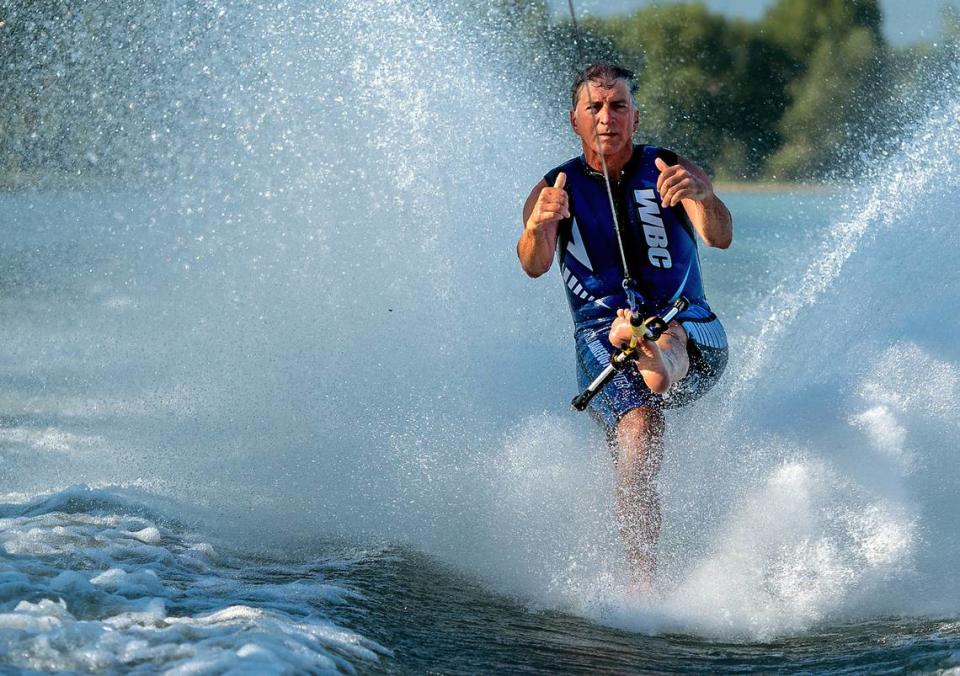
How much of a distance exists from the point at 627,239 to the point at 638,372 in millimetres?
575

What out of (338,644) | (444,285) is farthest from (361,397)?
(338,644)

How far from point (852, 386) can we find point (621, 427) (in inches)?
54.4

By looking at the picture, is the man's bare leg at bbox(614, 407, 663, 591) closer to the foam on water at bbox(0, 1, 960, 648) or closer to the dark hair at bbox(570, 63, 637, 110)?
the foam on water at bbox(0, 1, 960, 648)

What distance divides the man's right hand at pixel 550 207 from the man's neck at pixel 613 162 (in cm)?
42

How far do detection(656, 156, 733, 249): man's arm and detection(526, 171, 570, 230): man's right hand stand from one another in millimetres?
375

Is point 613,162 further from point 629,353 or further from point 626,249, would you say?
point 629,353

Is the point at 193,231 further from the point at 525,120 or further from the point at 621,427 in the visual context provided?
the point at 621,427

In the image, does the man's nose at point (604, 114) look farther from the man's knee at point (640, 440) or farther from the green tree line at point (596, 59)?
the man's knee at point (640, 440)

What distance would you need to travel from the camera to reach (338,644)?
386 cm

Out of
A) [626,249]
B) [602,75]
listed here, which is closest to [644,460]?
[626,249]

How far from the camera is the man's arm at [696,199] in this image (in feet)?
15.6

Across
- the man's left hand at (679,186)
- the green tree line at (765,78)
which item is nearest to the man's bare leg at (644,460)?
the man's left hand at (679,186)

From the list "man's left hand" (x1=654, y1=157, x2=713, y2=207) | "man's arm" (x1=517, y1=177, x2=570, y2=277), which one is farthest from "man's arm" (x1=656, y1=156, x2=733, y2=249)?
"man's arm" (x1=517, y1=177, x2=570, y2=277)

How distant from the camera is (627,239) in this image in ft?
16.9
